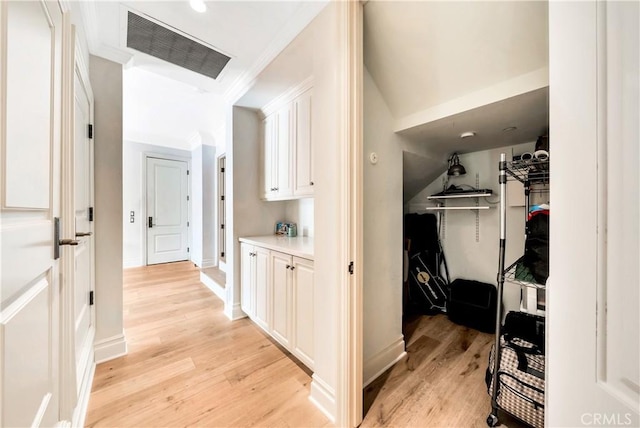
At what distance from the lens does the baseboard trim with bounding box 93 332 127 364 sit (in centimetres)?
176

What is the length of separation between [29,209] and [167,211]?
15.7 ft

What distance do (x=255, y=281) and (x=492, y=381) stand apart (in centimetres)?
187

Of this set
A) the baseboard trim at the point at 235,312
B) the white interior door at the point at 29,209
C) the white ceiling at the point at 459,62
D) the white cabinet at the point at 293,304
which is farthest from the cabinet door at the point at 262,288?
the white ceiling at the point at 459,62

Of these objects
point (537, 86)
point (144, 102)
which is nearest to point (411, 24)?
point (537, 86)

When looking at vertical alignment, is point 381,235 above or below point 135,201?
below

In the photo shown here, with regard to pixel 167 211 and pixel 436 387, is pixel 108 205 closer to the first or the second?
pixel 436 387

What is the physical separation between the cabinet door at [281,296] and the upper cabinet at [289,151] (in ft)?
2.04

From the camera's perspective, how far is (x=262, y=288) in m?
2.12

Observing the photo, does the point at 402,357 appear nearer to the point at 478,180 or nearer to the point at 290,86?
the point at 478,180

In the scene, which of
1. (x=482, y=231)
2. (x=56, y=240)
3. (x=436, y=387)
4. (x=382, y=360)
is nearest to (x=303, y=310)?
(x=382, y=360)

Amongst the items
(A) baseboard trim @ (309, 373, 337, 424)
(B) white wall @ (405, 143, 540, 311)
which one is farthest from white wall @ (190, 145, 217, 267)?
(B) white wall @ (405, 143, 540, 311)

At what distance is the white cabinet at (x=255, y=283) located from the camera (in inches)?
81.3

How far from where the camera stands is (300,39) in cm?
156

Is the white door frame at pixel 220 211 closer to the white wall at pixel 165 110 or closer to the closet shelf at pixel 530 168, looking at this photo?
the white wall at pixel 165 110
